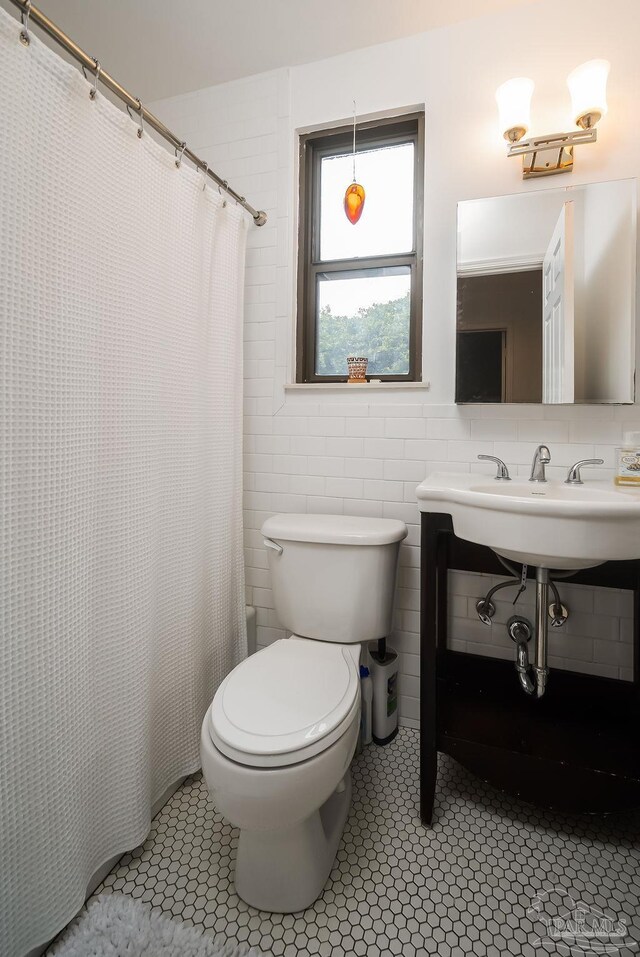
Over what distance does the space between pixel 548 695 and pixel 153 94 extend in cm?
265

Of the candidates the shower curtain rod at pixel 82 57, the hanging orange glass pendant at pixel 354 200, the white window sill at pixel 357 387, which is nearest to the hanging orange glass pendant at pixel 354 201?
the hanging orange glass pendant at pixel 354 200

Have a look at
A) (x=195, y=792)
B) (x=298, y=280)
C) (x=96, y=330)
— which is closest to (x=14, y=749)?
(x=195, y=792)

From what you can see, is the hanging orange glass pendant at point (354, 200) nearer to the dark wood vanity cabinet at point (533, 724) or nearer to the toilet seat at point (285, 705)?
the dark wood vanity cabinet at point (533, 724)

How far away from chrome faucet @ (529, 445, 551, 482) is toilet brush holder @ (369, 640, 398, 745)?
2.36 ft

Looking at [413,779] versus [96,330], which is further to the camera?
[413,779]

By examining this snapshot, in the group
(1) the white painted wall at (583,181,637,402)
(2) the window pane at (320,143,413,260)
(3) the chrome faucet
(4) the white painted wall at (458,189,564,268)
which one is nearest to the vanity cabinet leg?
(3) the chrome faucet

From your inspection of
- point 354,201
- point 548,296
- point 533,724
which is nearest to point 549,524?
point 533,724

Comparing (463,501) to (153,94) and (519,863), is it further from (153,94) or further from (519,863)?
(153,94)

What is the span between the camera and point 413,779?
142 centimetres

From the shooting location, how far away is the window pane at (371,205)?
5.59 ft

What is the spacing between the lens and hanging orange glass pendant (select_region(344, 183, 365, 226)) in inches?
63.5

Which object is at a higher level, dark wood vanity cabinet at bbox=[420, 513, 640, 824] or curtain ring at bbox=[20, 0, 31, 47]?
curtain ring at bbox=[20, 0, 31, 47]

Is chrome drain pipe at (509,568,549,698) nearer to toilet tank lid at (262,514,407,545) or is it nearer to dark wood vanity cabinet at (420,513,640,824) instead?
dark wood vanity cabinet at (420,513,640,824)

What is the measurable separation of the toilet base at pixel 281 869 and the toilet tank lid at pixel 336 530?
2.23 feet
